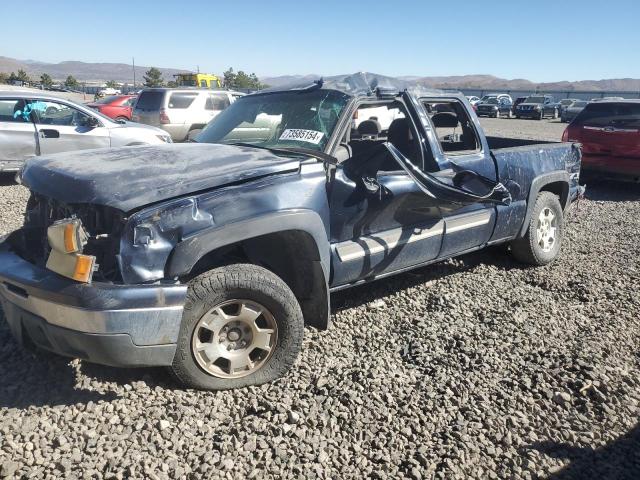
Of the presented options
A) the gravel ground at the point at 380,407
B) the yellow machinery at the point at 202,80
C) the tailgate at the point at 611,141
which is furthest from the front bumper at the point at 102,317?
the yellow machinery at the point at 202,80

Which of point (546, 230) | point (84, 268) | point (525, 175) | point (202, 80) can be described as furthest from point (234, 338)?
point (202, 80)

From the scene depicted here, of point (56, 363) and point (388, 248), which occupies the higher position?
point (388, 248)

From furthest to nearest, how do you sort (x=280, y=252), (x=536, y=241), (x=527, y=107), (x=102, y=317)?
(x=527, y=107), (x=536, y=241), (x=280, y=252), (x=102, y=317)

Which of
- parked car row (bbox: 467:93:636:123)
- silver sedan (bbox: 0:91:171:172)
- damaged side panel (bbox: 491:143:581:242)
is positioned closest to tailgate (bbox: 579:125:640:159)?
damaged side panel (bbox: 491:143:581:242)

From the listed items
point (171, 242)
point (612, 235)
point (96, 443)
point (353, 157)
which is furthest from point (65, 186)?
point (612, 235)

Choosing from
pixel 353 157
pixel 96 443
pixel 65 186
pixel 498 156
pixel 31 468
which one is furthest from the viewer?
pixel 498 156

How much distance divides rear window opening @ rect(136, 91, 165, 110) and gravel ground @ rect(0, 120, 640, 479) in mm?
11589

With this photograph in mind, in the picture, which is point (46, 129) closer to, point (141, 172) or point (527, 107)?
point (141, 172)

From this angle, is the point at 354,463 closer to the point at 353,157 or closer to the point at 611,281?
the point at 353,157

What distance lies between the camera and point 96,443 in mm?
2668

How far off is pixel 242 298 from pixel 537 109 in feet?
130

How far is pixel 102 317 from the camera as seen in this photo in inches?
102

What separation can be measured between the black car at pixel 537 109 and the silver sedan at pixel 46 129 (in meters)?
35.0

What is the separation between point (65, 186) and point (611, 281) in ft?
15.7
